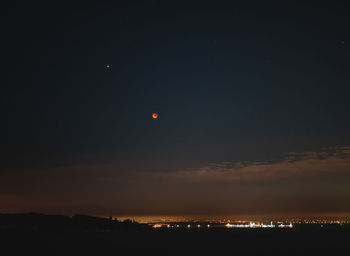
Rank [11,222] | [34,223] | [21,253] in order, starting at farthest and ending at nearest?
1. [34,223]
2. [11,222]
3. [21,253]

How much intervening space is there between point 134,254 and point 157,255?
2876mm

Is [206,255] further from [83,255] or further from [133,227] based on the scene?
[133,227]

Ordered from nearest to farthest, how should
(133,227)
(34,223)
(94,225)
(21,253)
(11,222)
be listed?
(21,253), (11,222), (34,223), (94,225), (133,227)

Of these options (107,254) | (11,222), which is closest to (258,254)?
(107,254)

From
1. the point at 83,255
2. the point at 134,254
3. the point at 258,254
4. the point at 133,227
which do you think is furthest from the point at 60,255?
the point at 133,227

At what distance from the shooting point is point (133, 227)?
525 ft

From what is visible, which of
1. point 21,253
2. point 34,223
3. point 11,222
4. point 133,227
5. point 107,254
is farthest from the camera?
point 133,227

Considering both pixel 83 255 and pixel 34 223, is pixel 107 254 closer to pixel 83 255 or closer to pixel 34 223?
pixel 83 255

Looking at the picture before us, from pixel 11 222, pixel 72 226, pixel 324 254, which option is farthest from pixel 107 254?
pixel 72 226

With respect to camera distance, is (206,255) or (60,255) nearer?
(60,255)

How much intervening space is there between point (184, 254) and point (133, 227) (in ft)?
378

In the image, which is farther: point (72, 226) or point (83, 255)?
point (72, 226)

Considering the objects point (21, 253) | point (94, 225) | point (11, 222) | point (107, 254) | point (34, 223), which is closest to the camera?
point (21, 253)

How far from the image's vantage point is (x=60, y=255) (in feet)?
140
